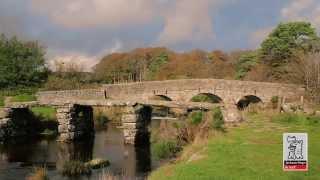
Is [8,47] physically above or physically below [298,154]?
above

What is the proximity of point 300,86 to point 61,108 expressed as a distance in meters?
18.6

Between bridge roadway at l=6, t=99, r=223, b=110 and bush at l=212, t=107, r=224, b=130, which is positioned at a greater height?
bridge roadway at l=6, t=99, r=223, b=110

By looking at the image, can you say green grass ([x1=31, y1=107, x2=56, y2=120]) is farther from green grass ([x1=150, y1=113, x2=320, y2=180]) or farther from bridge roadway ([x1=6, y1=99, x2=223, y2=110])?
green grass ([x1=150, y1=113, x2=320, y2=180])

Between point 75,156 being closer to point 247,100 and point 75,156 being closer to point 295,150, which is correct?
point 295,150

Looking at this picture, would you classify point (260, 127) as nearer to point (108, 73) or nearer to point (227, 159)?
point (227, 159)

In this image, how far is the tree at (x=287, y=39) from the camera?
176 feet

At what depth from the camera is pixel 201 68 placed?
255 feet

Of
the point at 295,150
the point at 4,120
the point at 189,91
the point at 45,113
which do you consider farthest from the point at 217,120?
the point at 189,91

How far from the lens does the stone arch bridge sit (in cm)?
3528

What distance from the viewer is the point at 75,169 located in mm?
24812

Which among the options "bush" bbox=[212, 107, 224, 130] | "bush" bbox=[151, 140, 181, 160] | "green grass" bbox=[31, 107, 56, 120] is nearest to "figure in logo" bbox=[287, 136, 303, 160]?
"bush" bbox=[151, 140, 181, 160]

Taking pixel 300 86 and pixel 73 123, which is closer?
pixel 73 123

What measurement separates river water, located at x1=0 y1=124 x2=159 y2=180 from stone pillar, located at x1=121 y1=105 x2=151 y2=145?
835 millimetres

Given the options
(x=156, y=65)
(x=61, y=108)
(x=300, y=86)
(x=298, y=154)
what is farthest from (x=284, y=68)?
(x=298, y=154)
